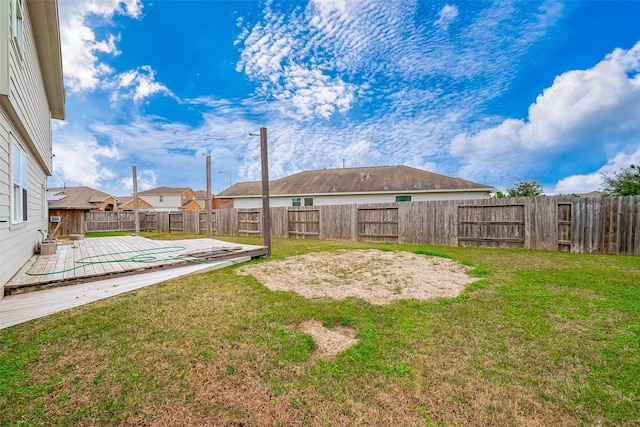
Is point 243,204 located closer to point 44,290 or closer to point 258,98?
point 258,98

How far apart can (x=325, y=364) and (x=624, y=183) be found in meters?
20.6

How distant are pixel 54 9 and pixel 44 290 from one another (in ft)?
19.9

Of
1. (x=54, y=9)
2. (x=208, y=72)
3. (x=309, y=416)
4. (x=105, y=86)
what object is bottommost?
(x=309, y=416)

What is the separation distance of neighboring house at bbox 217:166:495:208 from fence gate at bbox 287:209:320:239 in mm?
5385

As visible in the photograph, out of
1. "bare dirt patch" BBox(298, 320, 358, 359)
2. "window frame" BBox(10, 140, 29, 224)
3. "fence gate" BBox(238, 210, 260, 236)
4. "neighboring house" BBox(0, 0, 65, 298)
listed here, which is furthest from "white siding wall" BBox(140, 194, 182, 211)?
"bare dirt patch" BBox(298, 320, 358, 359)

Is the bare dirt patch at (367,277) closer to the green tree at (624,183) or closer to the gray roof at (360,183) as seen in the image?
the gray roof at (360,183)

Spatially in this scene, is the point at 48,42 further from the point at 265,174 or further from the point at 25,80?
the point at 265,174

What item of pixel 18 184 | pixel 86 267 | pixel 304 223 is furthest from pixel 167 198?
pixel 86 267

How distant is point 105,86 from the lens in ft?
44.0

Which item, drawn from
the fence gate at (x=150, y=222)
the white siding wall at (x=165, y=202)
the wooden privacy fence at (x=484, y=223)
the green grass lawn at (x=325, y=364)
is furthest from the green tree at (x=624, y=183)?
the white siding wall at (x=165, y=202)

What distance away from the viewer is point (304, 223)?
14.5 m

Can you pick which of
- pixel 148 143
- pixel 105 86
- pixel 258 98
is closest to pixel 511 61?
pixel 258 98

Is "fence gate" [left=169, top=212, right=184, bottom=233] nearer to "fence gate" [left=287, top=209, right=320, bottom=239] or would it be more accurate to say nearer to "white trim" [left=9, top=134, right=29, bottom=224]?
"fence gate" [left=287, top=209, right=320, bottom=239]

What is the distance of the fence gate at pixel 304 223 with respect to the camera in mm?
14094
